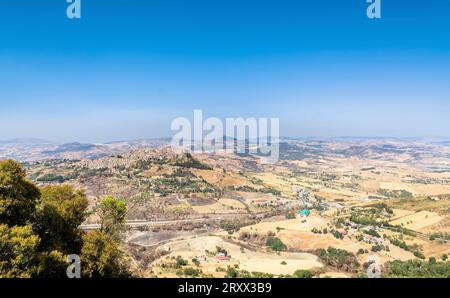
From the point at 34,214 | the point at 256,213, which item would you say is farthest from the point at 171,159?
the point at 34,214

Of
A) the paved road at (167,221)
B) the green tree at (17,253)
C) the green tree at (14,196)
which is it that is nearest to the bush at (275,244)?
the paved road at (167,221)

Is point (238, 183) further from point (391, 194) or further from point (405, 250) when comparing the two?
point (405, 250)

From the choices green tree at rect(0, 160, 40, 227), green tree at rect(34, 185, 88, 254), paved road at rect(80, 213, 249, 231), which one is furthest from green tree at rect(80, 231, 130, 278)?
paved road at rect(80, 213, 249, 231)

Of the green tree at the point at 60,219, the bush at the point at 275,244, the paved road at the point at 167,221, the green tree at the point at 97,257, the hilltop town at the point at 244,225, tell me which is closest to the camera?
the green tree at the point at 60,219

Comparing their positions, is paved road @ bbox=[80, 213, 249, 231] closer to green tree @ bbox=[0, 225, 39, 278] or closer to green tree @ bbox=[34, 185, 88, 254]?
green tree @ bbox=[34, 185, 88, 254]

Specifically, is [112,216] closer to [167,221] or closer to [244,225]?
[244,225]

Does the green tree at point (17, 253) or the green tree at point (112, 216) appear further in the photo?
the green tree at point (112, 216)

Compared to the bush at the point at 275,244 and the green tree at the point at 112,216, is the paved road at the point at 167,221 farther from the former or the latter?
the green tree at the point at 112,216

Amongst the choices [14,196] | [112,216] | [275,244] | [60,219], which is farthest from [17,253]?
[275,244]
